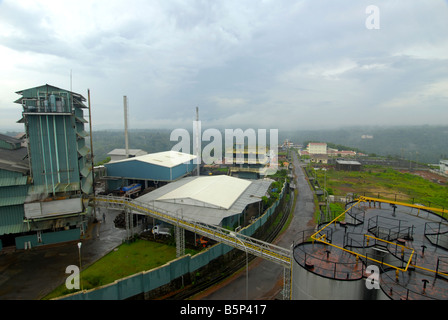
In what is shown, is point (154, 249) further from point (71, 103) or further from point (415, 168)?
point (415, 168)

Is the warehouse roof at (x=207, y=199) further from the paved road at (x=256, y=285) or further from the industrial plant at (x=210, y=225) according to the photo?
the paved road at (x=256, y=285)

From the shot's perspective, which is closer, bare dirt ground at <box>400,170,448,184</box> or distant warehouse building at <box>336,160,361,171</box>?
bare dirt ground at <box>400,170,448,184</box>

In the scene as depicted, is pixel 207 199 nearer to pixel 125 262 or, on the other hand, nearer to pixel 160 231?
pixel 160 231

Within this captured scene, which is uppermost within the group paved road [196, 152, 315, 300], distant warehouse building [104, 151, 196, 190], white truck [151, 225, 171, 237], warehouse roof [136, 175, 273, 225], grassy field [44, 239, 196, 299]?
distant warehouse building [104, 151, 196, 190]

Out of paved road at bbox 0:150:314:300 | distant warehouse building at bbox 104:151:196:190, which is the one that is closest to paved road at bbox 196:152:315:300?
paved road at bbox 0:150:314:300

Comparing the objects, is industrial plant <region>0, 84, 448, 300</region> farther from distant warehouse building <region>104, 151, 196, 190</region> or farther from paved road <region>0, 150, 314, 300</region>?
distant warehouse building <region>104, 151, 196, 190</region>

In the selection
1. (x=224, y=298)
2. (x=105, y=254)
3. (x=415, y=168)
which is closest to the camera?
(x=224, y=298)
